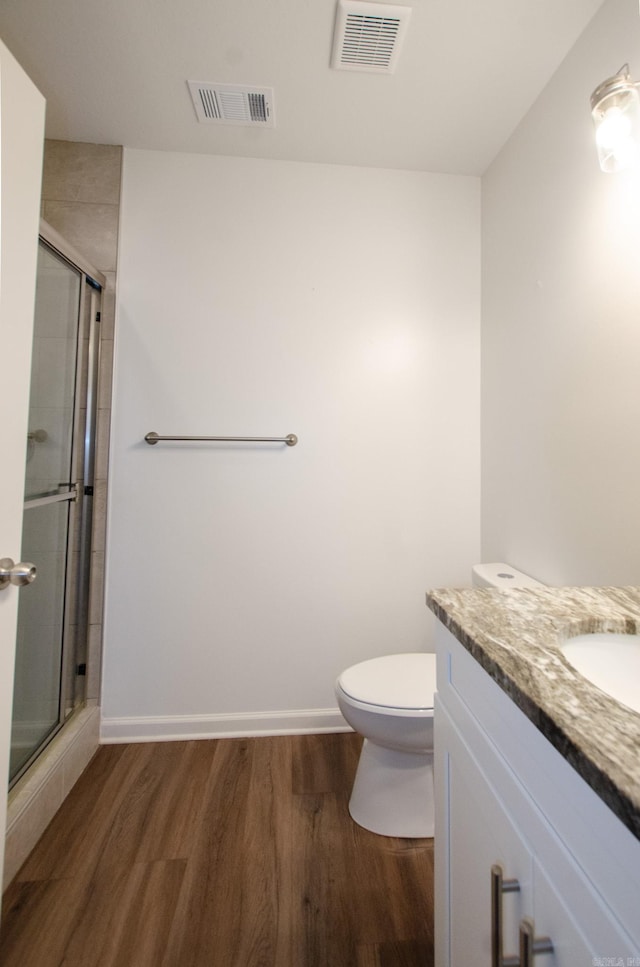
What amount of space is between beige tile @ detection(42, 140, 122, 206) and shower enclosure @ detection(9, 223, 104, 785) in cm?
34

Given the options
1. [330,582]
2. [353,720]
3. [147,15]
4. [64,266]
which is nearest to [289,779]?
[353,720]

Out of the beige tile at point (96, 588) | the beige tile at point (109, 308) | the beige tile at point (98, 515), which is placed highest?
the beige tile at point (109, 308)

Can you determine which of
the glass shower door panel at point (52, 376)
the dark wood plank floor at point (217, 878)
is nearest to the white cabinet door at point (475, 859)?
the dark wood plank floor at point (217, 878)

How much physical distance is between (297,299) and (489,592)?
1.37 meters

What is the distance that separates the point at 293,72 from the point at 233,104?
0.25m

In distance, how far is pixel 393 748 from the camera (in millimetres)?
1249

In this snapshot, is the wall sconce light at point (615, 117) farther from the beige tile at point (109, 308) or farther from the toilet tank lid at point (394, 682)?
the beige tile at point (109, 308)

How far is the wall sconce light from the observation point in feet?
2.90

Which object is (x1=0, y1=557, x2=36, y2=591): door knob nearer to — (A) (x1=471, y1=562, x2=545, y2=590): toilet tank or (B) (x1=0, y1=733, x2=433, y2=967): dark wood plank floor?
(B) (x1=0, y1=733, x2=433, y2=967): dark wood plank floor

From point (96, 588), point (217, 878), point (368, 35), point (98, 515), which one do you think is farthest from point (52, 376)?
point (217, 878)

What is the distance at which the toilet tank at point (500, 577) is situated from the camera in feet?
4.55

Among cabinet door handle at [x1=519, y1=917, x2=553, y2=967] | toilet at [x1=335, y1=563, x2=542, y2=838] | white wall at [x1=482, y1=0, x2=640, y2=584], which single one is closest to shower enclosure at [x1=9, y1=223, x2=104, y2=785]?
toilet at [x1=335, y1=563, x2=542, y2=838]

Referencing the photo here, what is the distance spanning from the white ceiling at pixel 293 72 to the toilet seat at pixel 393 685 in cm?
189

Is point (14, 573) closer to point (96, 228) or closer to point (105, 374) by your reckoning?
point (105, 374)
